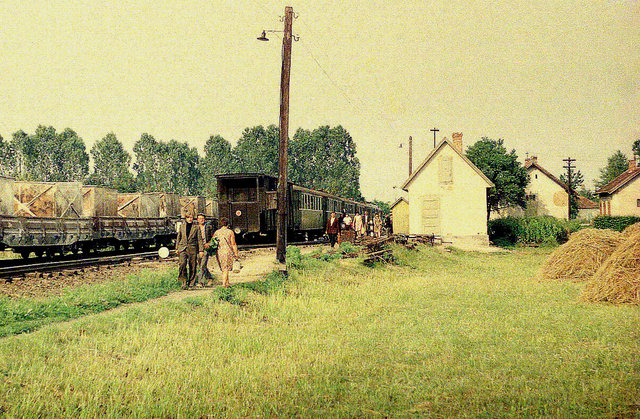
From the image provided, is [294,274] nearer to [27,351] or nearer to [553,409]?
[27,351]

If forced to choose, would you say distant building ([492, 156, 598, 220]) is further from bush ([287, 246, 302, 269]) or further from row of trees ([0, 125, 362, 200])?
bush ([287, 246, 302, 269])

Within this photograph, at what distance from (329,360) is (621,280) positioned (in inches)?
317

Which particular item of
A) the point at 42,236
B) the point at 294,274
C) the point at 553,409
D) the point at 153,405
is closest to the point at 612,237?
the point at 294,274

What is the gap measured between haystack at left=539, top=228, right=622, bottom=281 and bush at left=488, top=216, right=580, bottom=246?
2102cm

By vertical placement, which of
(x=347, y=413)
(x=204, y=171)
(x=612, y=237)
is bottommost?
(x=347, y=413)

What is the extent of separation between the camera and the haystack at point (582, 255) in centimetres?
1584

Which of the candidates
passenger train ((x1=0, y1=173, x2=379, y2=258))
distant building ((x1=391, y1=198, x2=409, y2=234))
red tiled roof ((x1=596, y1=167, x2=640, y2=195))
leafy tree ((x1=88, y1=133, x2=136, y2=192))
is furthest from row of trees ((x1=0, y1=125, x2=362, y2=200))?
passenger train ((x1=0, y1=173, x2=379, y2=258))

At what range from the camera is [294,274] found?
15.8 m

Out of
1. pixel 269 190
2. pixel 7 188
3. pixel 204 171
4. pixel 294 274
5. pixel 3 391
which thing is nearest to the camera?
pixel 3 391

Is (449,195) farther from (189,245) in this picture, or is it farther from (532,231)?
(189,245)

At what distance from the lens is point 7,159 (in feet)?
287

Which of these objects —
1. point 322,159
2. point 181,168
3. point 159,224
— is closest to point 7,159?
point 181,168

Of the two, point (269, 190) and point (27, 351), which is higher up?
point (269, 190)

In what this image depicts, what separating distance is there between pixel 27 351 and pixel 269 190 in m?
19.1
